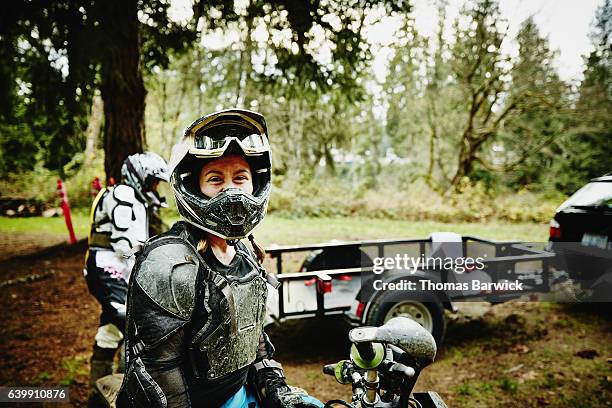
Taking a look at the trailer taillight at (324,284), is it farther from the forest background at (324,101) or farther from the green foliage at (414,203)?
the green foliage at (414,203)

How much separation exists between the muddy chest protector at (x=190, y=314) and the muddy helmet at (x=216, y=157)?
0.13 meters

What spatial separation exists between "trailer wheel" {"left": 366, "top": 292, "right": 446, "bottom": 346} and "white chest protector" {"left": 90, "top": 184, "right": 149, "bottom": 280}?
2465mm

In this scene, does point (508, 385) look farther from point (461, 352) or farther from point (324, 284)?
point (324, 284)

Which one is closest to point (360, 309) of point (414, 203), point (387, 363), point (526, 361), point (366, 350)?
point (526, 361)

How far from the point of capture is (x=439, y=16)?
15273 mm

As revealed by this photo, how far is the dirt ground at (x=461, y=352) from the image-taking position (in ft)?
13.3

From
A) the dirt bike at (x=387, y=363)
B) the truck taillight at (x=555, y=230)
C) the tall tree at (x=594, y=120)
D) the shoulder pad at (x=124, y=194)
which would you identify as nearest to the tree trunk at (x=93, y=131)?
the shoulder pad at (x=124, y=194)

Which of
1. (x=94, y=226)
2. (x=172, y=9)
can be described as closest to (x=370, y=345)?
(x=94, y=226)

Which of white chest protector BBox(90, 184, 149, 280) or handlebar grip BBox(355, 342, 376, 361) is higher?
white chest protector BBox(90, 184, 149, 280)

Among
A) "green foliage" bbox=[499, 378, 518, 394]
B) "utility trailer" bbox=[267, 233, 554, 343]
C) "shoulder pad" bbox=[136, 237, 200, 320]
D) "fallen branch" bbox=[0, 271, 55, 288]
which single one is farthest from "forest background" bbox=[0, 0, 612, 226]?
"green foliage" bbox=[499, 378, 518, 394]

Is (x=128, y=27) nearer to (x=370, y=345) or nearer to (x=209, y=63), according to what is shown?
(x=370, y=345)

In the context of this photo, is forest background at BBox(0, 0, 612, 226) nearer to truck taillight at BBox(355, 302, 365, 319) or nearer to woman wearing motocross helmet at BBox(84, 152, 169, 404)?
woman wearing motocross helmet at BBox(84, 152, 169, 404)

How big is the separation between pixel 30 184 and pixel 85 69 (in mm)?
7480

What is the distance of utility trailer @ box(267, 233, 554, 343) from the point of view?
4.37m
